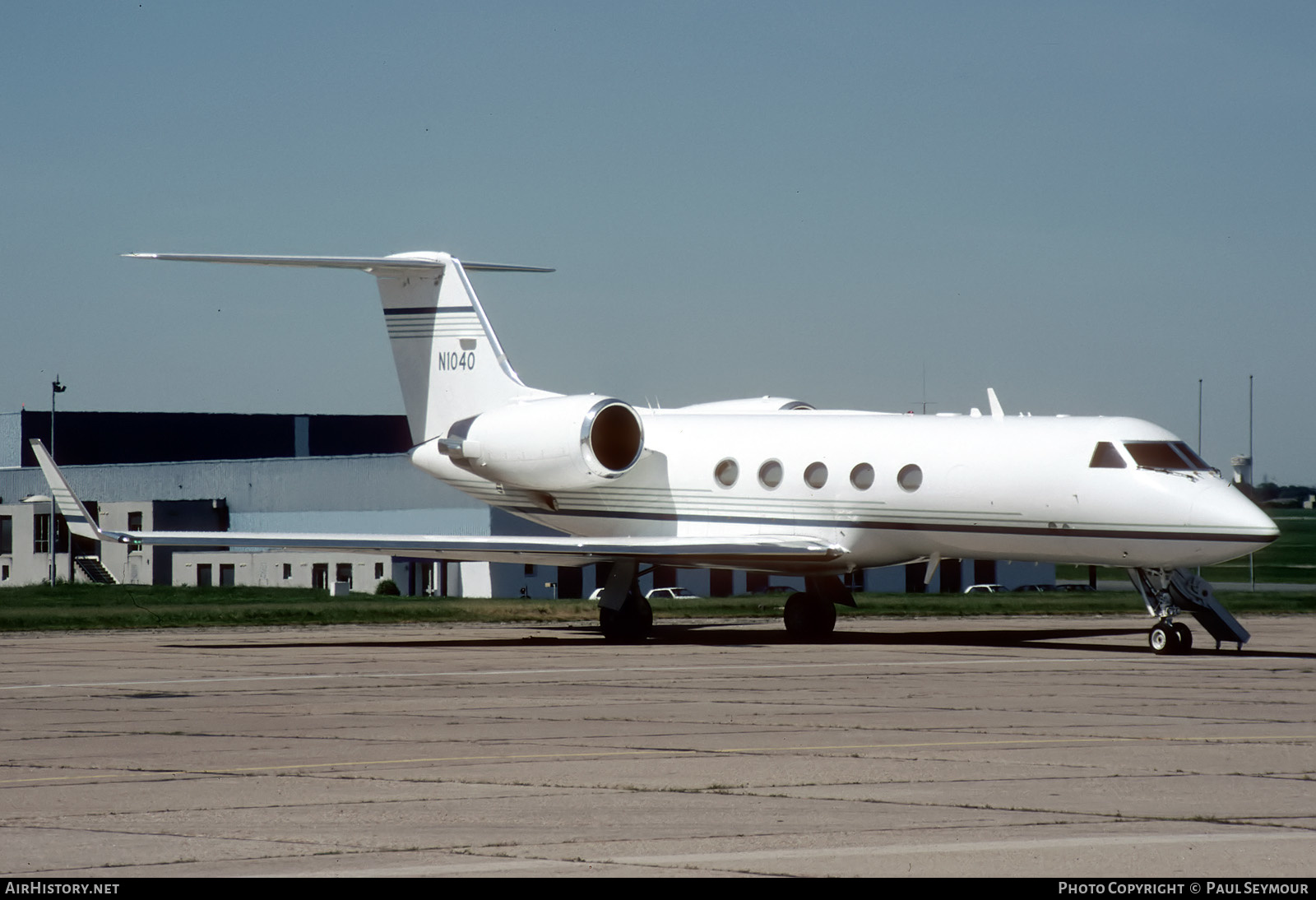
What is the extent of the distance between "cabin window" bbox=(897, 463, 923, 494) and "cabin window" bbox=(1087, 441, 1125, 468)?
2.44 meters

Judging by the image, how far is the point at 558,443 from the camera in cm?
2628

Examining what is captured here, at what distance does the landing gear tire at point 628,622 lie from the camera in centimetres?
2556

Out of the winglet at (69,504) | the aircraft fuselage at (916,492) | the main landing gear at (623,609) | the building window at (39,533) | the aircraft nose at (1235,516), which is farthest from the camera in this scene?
the building window at (39,533)

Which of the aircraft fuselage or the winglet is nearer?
the aircraft fuselage

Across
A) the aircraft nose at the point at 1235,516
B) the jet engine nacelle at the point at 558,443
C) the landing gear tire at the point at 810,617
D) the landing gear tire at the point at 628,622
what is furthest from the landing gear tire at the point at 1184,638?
the jet engine nacelle at the point at 558,443

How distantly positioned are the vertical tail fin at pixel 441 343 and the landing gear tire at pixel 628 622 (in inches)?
179

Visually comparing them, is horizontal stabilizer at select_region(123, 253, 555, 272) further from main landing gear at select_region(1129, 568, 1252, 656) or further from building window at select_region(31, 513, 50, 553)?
building window at select_region(31, 513, 50, 553)

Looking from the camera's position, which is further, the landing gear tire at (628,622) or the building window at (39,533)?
the building window at (39,533)

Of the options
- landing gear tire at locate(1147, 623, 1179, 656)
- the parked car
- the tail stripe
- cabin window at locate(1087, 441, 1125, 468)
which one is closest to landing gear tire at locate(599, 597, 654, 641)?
the tail stripe

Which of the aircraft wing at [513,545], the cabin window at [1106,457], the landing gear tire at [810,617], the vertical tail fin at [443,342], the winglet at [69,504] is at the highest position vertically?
the vertical tail fin at [443,342]

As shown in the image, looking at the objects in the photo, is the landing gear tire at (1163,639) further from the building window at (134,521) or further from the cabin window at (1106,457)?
the building window at (134,521)

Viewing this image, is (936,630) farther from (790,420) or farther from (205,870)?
(205,870)

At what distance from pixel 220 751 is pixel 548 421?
14.9 m

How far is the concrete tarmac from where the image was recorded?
7.66 meters
